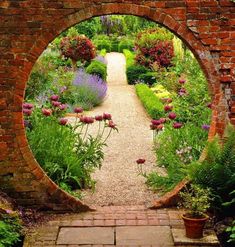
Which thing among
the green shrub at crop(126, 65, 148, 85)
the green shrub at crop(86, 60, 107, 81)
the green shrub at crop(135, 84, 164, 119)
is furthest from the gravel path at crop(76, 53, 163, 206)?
the green shrub at crop(126, 65, 148, 85)

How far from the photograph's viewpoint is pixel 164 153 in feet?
30.1

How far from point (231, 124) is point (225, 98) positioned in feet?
1.03

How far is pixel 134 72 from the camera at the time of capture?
21.1 m

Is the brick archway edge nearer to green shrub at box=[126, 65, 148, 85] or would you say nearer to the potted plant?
the potted plant

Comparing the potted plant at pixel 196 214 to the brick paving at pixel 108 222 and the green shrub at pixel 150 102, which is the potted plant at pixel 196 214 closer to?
the brick paving at pixel 108 222

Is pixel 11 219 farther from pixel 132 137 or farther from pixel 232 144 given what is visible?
pixel 132 137

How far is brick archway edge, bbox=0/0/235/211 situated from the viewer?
669cm

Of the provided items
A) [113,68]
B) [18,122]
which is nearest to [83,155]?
[18,122]

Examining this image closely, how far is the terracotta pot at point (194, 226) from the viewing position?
6254mm

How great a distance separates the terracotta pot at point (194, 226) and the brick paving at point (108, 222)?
0.73 feet

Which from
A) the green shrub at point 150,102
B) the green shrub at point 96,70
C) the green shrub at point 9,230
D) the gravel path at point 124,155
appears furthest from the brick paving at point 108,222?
the green shrub at point 96,70

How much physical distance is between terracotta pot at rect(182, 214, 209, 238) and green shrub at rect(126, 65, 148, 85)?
14588mm

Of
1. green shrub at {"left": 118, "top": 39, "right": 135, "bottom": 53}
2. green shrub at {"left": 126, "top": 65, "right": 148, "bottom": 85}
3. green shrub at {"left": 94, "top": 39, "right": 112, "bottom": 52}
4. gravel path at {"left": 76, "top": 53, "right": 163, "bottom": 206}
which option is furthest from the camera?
green shrub at {"left": 94, "top": 39, "right": 112, "bottom": 52}

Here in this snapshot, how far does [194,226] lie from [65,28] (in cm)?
262
